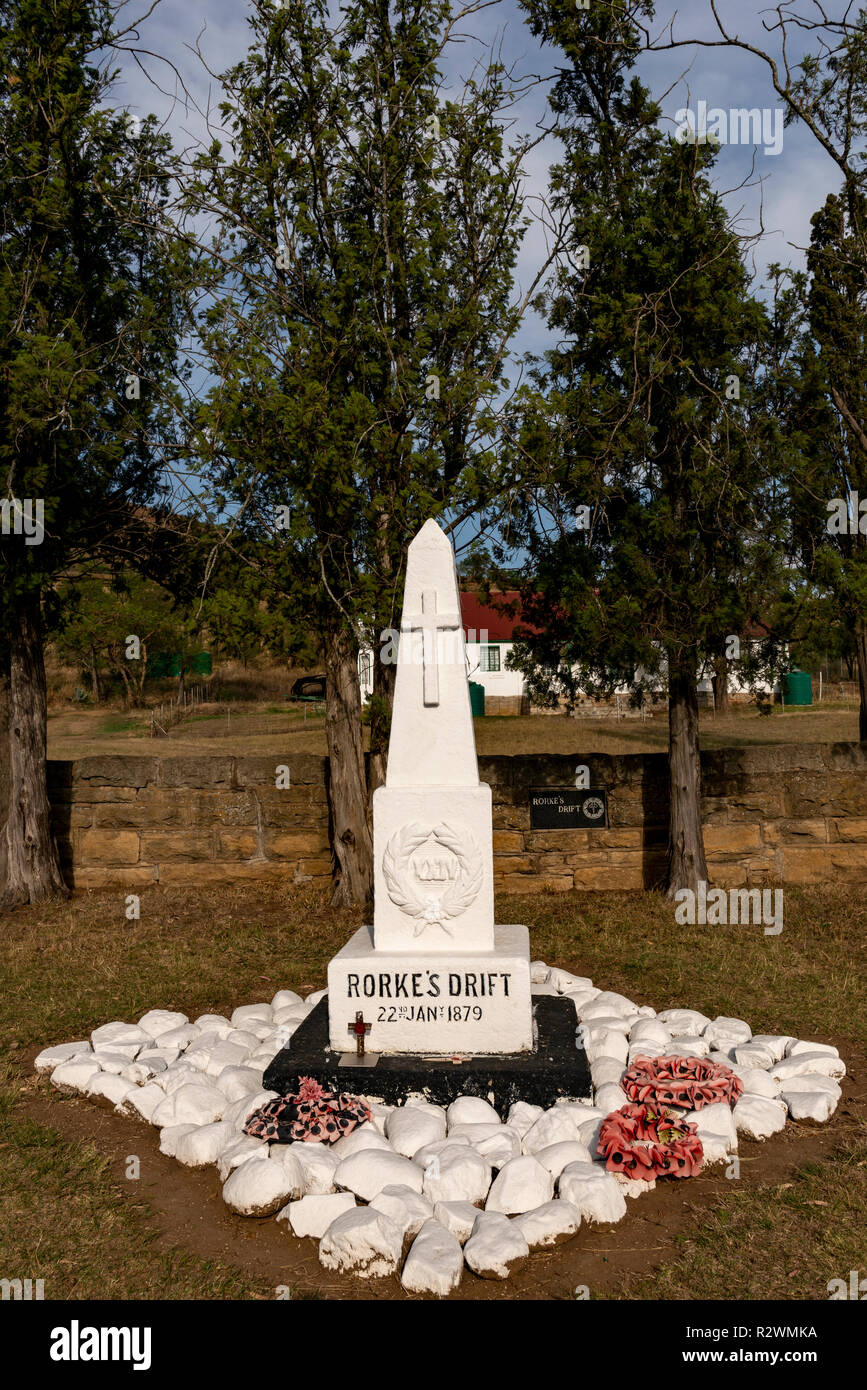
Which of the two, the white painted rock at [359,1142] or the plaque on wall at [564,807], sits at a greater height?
the plaque on wall at [564,807]

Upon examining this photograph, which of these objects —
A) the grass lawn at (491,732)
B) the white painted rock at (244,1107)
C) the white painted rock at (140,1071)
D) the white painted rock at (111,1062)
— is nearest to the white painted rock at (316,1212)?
the white painted rock at (244,1107)

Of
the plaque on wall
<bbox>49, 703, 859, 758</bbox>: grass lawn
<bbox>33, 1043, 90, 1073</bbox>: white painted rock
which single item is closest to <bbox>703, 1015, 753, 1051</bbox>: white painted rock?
<bbox>33, 1043, 90, 1073</bbox>: white painted rock

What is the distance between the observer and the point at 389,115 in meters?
7.54

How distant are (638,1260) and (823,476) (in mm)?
6883

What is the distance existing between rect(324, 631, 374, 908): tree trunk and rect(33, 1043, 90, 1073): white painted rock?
10.5ft

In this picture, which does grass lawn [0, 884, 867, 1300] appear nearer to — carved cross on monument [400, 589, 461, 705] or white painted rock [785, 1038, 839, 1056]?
white painted rock [785, 1038, 839, 1056]

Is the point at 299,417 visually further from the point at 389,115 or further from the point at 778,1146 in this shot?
the point at 778,1146

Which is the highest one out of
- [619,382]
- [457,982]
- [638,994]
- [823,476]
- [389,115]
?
[389,115]

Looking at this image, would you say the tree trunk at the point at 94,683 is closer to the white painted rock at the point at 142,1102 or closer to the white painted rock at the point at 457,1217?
the white painted rock at the point at 142,1102

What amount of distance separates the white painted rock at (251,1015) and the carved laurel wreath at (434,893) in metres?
1.24

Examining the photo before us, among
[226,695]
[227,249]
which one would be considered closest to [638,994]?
[227,249]

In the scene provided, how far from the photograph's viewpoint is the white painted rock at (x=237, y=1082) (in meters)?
4.53

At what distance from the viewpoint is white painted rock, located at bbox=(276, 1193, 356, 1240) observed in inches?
137

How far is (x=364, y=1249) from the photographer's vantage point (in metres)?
3.24
